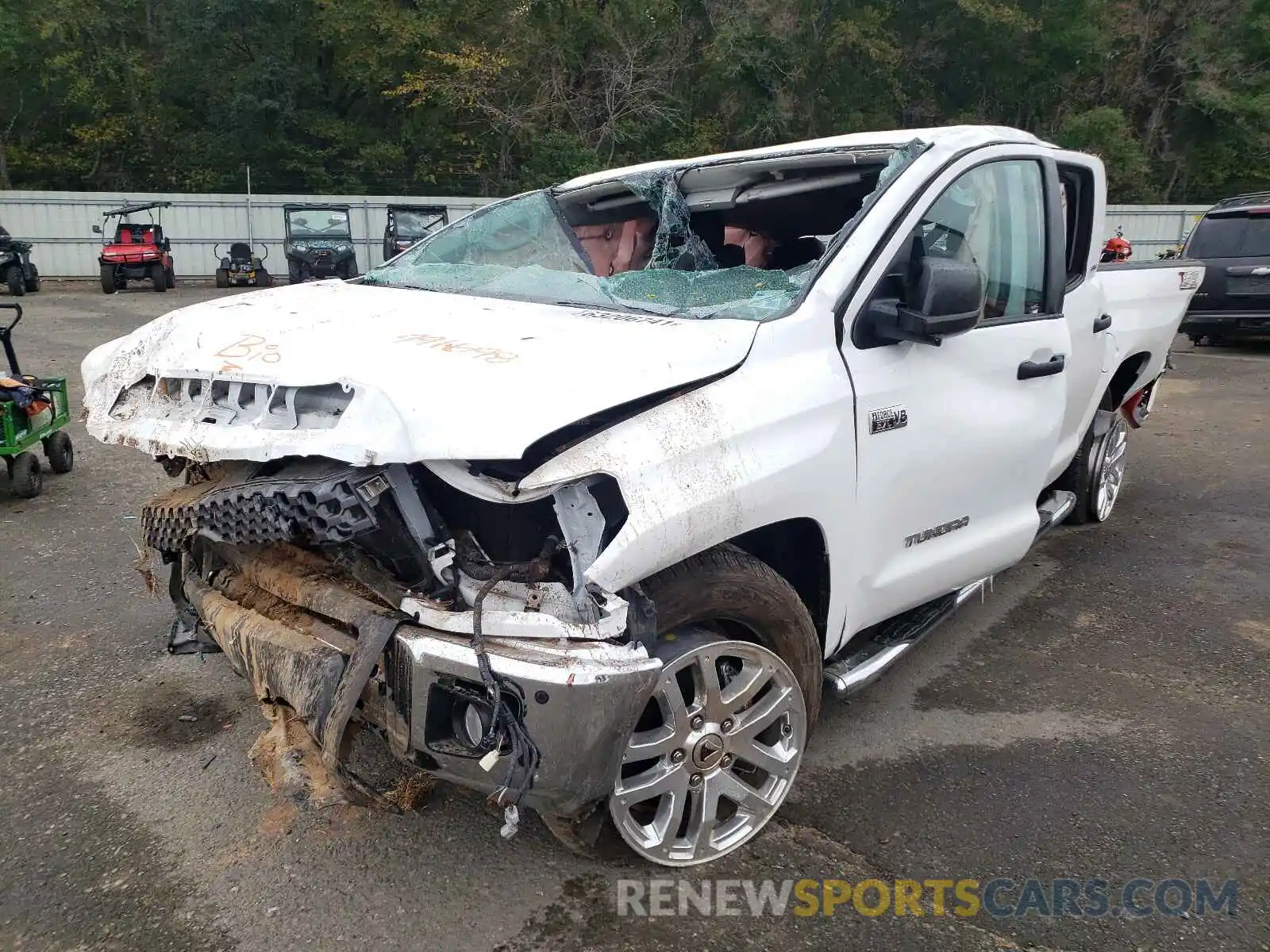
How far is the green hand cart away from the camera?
18.5ft

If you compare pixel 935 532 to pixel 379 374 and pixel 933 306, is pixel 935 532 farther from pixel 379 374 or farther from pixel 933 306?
pixel 379 374

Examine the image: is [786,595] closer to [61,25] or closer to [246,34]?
[246,34]

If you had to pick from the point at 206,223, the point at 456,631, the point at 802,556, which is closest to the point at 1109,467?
the point at 802,556

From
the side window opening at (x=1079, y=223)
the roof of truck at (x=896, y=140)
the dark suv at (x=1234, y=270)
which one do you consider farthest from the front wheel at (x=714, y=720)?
the dark suv at (x=1234, y=270)

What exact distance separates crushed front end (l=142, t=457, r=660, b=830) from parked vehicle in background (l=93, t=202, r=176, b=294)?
68.4 ft

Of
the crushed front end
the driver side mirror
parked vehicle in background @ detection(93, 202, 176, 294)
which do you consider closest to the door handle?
the driver side mirror

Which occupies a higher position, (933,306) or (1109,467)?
(933,306)

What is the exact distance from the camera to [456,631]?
2.20m

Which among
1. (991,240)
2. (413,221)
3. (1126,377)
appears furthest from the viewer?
(413,221)

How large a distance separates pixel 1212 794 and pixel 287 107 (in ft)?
106

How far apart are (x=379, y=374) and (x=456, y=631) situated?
0.62 m

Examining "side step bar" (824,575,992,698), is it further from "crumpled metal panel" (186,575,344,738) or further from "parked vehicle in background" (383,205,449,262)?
"parked vehicle in background" (383,205,449,262)

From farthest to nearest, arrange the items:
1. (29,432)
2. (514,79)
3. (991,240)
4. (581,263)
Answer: (514,79) → (29,432) → (581,263) → (991,240)

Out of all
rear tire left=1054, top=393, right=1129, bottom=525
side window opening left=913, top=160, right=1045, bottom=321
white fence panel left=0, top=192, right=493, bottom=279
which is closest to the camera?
side window opening left=913, top=160, right=1045, bottom=321
